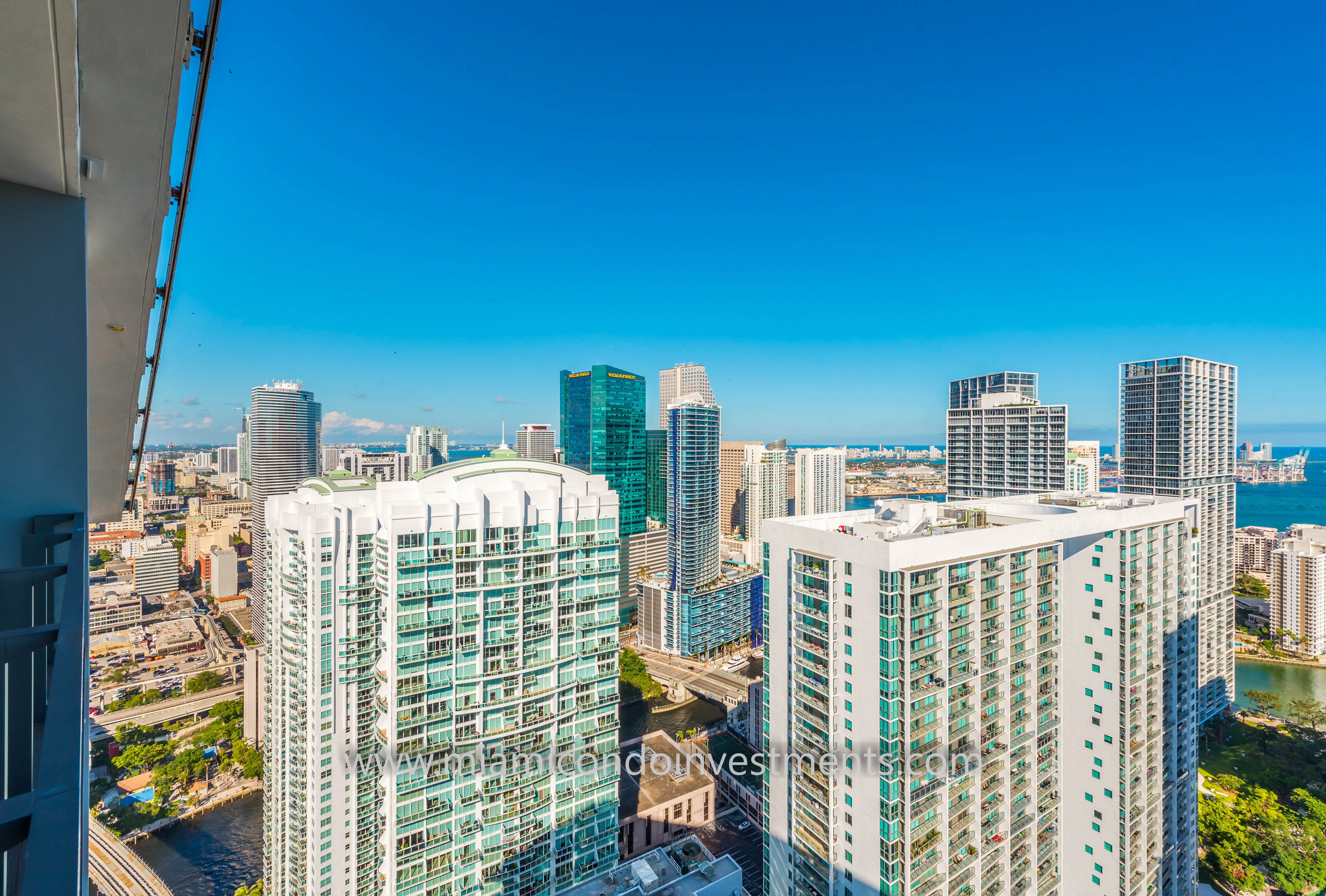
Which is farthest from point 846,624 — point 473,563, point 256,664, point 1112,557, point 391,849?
point 256,664

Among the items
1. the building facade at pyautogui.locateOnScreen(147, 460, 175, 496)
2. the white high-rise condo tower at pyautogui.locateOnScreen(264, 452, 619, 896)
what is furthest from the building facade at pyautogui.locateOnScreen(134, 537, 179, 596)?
the white high-rise condo tower at pyautogui.locateOnScreen(264, 452, 619, 896)

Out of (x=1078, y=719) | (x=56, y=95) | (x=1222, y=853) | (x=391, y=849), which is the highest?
(x=56, y=95)

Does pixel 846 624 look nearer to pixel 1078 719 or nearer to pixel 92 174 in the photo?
pixel 1078 719

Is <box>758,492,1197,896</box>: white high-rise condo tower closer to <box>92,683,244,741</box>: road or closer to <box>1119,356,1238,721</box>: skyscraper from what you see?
<box>1119,356,1238,721</box>: skyscraper

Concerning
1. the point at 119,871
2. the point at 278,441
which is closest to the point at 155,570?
the point at 278,441

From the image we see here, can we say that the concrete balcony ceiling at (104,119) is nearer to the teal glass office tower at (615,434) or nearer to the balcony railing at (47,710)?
the balcony railing at (47,710)
